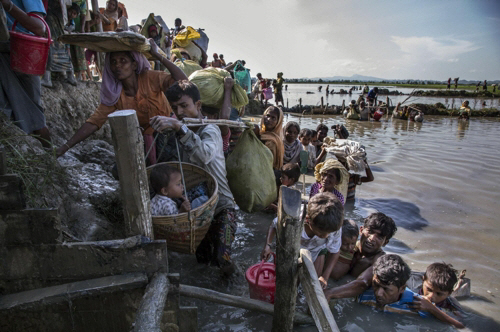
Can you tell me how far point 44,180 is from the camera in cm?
252

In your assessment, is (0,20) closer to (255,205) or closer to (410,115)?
(255,205)

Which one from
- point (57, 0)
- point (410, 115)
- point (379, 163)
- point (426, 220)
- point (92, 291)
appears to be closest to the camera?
point (92, 291)

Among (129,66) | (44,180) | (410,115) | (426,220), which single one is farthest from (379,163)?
(410,115)

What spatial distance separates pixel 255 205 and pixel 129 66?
1901 millimetres

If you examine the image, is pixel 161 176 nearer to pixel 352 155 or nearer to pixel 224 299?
pixel 224 299

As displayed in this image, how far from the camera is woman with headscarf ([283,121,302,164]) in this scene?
5605mm

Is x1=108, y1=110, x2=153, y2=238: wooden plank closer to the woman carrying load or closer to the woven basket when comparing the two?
Result: the woven basket

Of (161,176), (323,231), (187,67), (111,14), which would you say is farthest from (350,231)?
(111,14)

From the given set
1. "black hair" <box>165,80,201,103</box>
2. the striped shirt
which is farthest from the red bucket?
the striped shirt

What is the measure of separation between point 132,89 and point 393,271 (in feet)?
10.1

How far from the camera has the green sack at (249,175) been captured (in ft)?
10.6

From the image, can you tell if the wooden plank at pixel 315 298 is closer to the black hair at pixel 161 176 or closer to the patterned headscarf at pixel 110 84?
the black hair at pixel 161 176

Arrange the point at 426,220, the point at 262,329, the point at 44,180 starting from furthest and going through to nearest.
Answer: the point at 426,220 → the point at 262,329 → the point at 44,180

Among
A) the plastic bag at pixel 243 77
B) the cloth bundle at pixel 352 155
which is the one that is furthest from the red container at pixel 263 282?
the plastic bag at pixel 243 77
